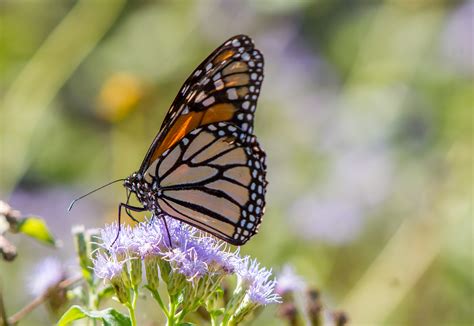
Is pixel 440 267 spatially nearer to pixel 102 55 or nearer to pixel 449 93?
pixel 449 93

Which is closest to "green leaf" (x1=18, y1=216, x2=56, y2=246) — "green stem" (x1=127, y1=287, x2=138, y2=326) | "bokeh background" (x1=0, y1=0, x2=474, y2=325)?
"green stem" (x1=127, y1=287, x2=138, y2=326)

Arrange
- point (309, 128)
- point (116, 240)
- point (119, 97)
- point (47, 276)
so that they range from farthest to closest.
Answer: point (309, 128), point (119, 97), point (47, 276), point (116, 240)

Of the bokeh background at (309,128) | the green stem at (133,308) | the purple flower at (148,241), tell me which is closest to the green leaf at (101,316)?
the green stem at (133,308)

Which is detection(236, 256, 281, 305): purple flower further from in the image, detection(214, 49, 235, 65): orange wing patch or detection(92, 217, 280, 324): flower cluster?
detection(214, 49, 235, 65): orange wing patch

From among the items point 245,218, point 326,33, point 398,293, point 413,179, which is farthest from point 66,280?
point 326,33

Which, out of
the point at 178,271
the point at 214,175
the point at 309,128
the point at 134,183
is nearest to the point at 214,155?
the point at 214,175

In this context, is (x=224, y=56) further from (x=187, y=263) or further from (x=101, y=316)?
(x=101, y=316)
